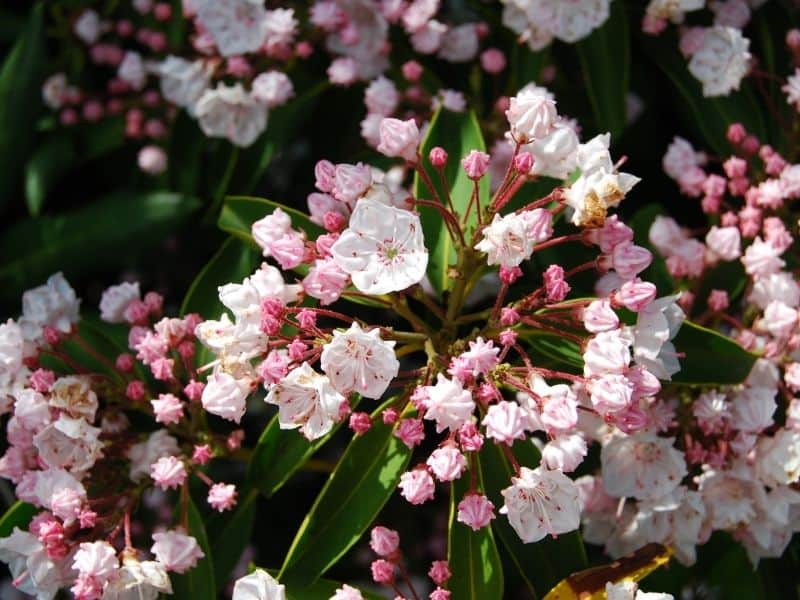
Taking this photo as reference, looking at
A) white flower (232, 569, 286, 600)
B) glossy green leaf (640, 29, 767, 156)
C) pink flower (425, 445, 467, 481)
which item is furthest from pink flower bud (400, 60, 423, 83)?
white flower (232, 569, 286, 600)

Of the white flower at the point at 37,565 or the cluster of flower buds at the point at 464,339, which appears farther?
the white flower at the point at 37,565

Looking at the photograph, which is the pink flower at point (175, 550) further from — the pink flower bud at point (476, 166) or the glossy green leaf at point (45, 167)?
the glossy green leaf at point (45, 167)

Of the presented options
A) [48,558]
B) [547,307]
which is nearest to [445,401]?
[547,307]

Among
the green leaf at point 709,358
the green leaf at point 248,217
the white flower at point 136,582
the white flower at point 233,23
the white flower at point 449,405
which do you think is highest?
the white flower at point 233,23

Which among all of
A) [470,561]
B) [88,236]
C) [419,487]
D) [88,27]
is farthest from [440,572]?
[88,27]

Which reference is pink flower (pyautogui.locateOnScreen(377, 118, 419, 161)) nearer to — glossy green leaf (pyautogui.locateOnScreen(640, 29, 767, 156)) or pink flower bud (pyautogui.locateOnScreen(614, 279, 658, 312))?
pink flower bud (pyautogui.locateOnScreen(614, 279, 658, 312))

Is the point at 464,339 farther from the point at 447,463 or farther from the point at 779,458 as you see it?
the point at 779,458

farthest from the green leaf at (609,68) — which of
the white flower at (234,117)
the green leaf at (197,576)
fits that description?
the green leaf at (197,576)
